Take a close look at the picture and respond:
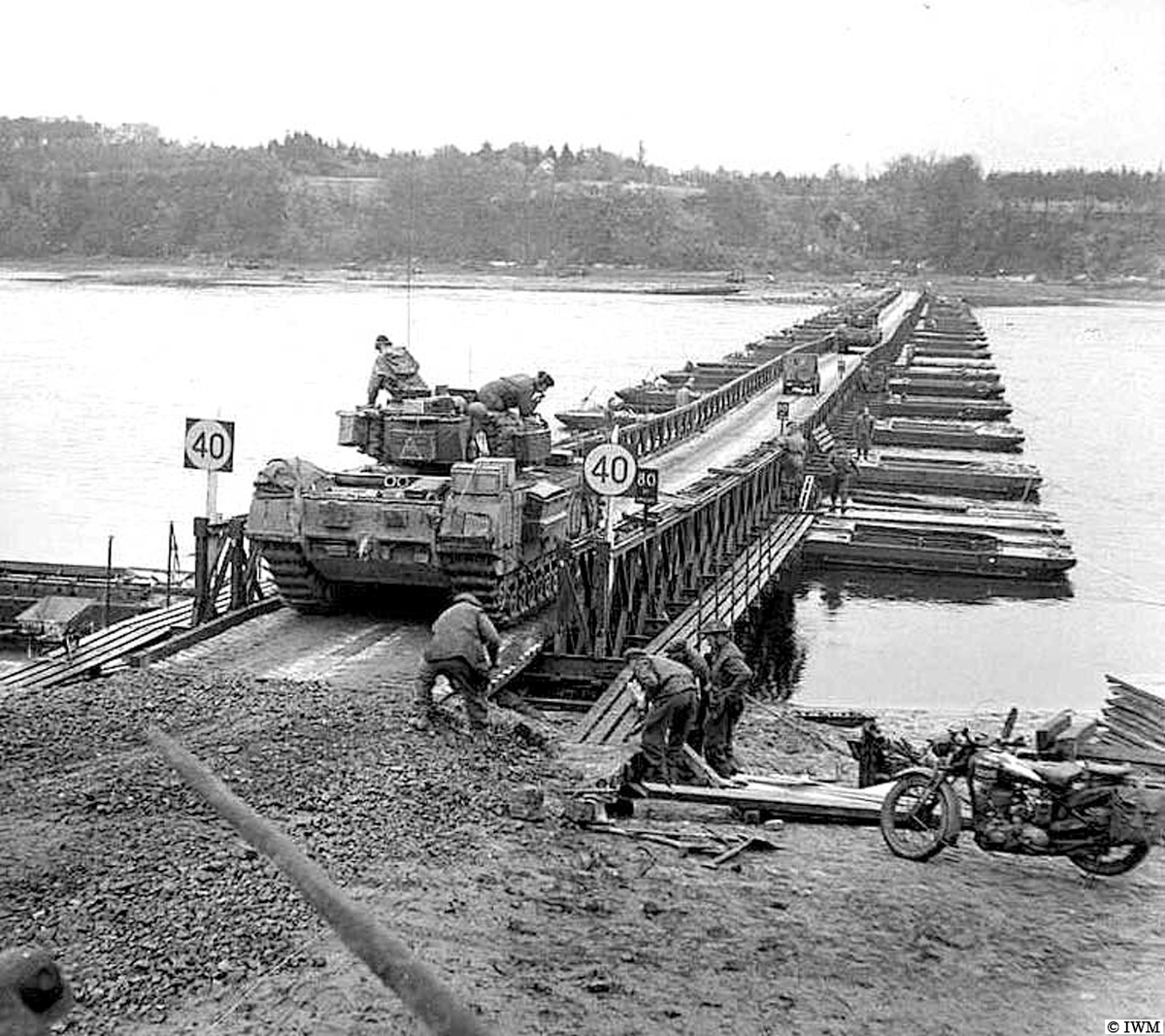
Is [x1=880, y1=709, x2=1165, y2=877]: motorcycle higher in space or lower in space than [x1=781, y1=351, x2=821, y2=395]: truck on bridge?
higher

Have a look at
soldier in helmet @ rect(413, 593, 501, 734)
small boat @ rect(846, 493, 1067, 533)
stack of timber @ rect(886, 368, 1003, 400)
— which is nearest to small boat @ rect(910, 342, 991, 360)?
stack of timber @ rect(886, 368, 1003, 400)

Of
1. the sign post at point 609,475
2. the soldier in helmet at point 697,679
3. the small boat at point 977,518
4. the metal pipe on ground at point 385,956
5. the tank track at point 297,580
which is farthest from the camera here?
the small boat at point 977,518

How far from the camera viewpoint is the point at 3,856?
889 centimetres

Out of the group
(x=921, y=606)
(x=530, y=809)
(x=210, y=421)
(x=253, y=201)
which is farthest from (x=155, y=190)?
(x=530, y=809)

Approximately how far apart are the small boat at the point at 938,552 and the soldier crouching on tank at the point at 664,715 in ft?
68.3

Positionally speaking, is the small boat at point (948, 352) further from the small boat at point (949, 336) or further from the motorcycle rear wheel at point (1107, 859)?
the motorcycle rear wheel at point (1107, 859)

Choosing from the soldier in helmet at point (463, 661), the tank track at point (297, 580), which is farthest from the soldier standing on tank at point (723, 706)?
the tank track at point (297, 580)

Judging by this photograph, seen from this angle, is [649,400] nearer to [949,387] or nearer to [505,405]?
[949,387]

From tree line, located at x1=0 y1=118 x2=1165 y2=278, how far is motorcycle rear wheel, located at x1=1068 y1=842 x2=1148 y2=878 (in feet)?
149

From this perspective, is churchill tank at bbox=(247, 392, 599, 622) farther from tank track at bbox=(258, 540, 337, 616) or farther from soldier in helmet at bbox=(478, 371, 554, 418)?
soldier in helmet at bbox=(478, 371, 554, 418)

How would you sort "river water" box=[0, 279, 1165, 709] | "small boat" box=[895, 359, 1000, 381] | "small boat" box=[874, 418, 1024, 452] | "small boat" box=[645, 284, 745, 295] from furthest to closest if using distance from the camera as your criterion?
"small boat" box=[645, 284, 745, 295]
"small boat" box=[895, 359, 1000, 381]
"small boat" box=[874, 418, 1024, 452]
"river water" box=[0, 279, 1165, 709]

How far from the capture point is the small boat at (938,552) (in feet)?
105

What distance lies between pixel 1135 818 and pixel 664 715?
3.27 meters

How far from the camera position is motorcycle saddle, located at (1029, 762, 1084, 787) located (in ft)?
32.1
